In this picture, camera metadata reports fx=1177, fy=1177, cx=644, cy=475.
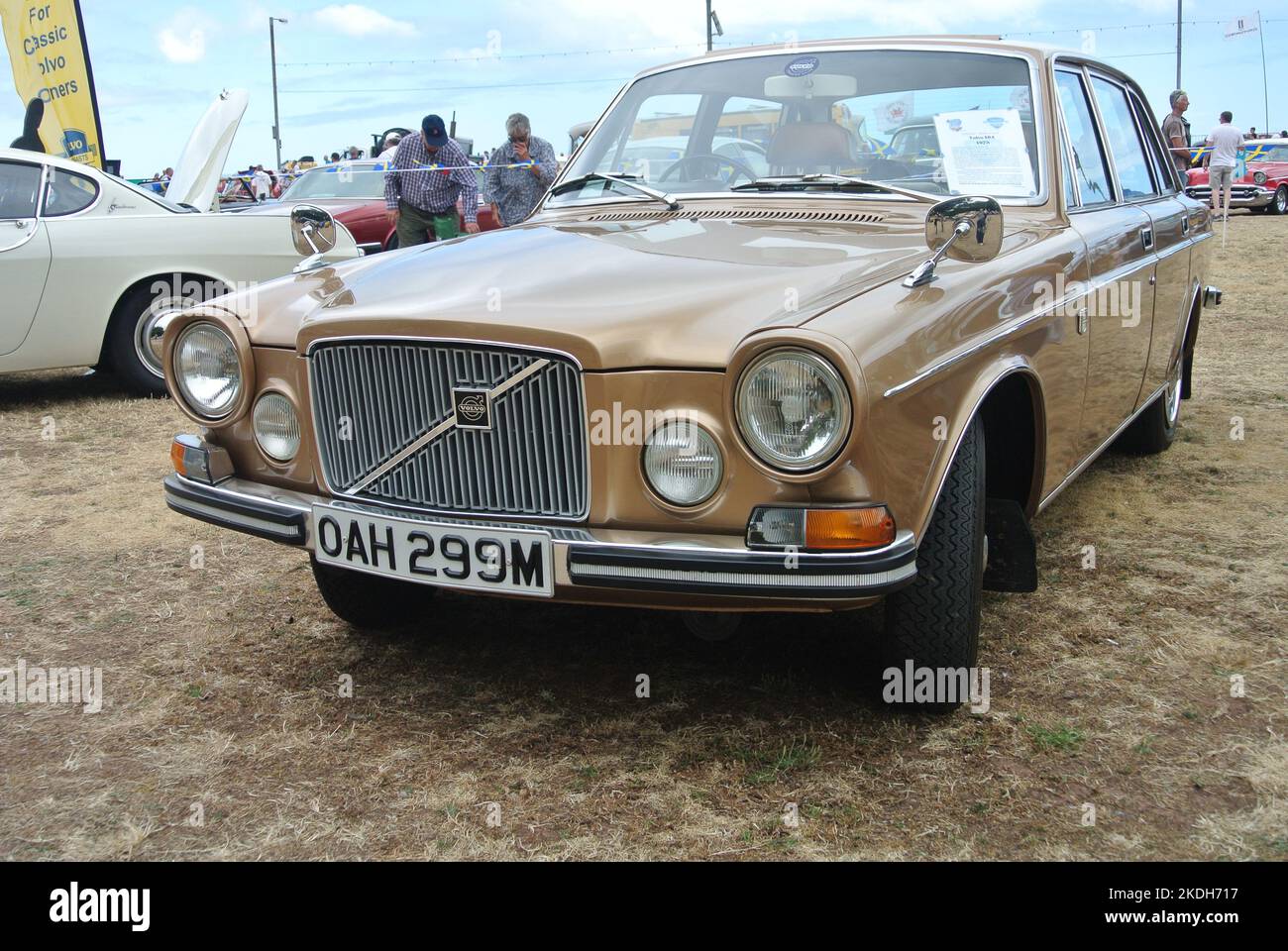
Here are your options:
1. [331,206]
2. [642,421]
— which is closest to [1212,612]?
[642,421]

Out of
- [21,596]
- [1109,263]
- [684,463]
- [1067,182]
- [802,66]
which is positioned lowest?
[21,596]

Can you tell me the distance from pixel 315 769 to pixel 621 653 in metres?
0.94

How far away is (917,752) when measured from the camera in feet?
8.98

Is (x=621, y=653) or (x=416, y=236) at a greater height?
(x=416, y=236)

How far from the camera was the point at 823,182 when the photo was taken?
3.51m

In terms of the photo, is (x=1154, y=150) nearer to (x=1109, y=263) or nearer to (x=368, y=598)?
(x=1109, y=263)

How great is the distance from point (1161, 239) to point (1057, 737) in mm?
2529

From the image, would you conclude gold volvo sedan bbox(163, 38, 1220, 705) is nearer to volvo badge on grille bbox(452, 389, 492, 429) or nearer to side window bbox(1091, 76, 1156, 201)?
volvo badge on grille bbox(452, 389, 492, 429)

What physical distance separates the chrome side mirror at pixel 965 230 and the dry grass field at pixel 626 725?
1.10 metres

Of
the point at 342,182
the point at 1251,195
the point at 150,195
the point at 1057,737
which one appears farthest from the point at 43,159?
the point at 1251,195

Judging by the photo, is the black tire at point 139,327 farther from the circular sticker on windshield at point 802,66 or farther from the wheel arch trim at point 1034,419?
the wheel arch trim at point 1034,419

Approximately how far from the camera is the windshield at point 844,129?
352cm
